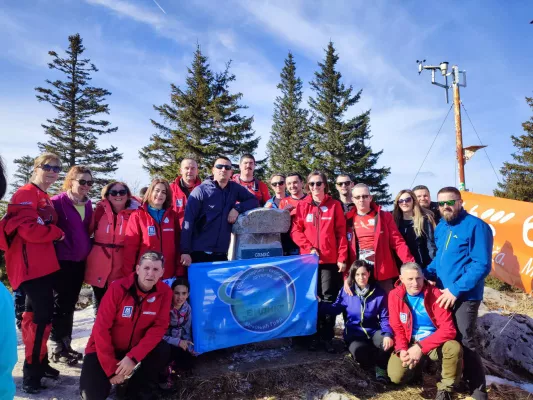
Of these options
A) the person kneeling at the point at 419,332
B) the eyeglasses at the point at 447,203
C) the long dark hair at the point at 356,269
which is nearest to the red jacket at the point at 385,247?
the long dark hair at the point at 356,269

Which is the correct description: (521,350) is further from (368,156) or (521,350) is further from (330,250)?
(368,156)

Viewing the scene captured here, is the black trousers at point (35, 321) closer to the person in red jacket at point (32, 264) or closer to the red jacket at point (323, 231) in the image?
the person in red jacket at point (32, 264)

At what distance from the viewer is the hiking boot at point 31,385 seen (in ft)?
12.4

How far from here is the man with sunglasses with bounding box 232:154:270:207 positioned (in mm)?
6230

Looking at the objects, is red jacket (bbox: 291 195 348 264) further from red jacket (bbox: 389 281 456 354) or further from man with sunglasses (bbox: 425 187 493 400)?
man with sunglasses (bbox: 425 187 493 400)

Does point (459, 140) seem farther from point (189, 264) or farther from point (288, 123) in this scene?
point (288, 123)

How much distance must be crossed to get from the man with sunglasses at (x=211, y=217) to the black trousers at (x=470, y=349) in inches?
120

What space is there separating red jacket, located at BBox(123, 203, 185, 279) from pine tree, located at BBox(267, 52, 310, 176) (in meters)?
27.0

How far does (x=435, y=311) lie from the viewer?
4133 millimetres

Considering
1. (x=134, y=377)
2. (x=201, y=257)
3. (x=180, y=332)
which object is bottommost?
(x=134, y=377)

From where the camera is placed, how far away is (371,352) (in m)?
4.36

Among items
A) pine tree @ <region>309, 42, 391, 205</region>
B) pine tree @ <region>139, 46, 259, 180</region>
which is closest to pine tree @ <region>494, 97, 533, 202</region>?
pine tree @ <region>309, 42, 391, 205</region>

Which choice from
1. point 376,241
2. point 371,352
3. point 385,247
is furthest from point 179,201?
point 371,352

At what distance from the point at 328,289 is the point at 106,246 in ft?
10.2
